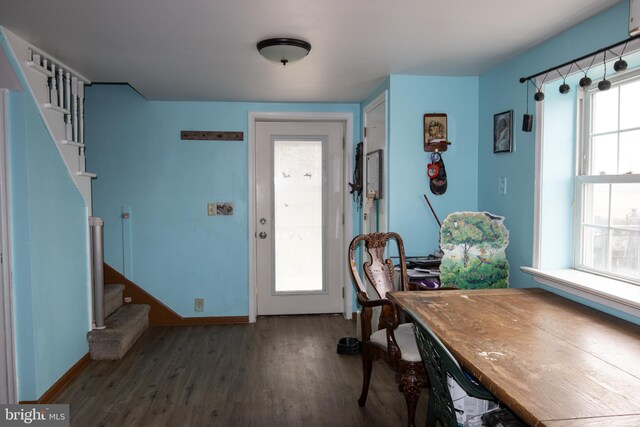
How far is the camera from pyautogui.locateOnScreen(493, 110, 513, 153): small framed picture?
2934 mm

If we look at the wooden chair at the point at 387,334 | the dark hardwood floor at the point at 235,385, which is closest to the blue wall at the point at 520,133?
the wooden chair at the point at 387,334

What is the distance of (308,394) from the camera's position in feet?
9.45

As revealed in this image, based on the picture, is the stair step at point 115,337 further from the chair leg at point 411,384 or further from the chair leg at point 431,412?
the chair leg at point 431,412

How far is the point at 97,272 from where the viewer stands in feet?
11.4

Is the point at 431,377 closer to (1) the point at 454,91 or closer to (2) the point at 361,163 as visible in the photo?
(1) the point at 454,91

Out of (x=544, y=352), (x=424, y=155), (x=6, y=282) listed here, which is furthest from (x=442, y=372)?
(x=6, y=282)

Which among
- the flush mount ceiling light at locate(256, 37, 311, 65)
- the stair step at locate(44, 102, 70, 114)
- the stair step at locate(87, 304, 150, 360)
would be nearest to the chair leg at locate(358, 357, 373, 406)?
the flush mount ceiling light at locate(256, 37, 311, 65)

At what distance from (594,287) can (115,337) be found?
128 inches

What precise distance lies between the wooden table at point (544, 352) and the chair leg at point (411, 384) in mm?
326

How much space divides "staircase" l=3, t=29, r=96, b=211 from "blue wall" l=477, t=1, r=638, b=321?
298cm

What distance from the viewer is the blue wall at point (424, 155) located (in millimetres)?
3377

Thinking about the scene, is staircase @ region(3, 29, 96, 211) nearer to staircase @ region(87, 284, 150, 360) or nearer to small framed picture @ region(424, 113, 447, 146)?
staircase @ region(87, 284, 150, 360)

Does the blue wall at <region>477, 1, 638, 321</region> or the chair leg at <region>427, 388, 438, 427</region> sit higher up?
the blue wall at <region>477, 1, 638, 321</region>

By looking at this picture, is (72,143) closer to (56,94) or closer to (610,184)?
(56,94)
